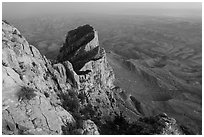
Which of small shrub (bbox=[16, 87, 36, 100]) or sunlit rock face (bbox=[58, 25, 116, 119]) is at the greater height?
small shrub (bbox=[16, 87, 36, 100])

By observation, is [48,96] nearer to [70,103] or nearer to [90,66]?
[70,103]

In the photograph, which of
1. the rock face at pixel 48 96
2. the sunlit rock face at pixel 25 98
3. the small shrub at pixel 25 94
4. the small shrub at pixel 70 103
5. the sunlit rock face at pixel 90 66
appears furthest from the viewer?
the sunlit rock face at pixel 90 66

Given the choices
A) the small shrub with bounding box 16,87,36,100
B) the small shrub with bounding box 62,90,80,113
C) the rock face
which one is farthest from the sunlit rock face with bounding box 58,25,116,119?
the small shrub with bounding box 16,87,36,100

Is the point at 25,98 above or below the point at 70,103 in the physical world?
above

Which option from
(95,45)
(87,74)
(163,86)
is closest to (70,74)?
(87,74)

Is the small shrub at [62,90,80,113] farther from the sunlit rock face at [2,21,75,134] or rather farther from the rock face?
the sunlit rock face at [2,21,75,134]

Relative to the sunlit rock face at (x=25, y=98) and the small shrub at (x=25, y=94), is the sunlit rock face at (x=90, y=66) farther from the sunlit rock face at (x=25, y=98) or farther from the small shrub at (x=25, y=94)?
the small shrub at (x=25, y=94)

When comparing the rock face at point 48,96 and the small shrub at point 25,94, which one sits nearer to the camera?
the rock face at point 48,96

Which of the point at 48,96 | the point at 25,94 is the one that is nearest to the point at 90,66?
the point at 48,96

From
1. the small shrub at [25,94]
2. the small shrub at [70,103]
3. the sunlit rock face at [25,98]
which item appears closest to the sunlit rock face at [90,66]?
the small shrub at [70,103]
